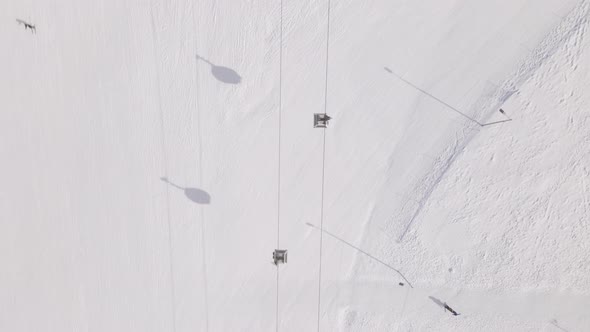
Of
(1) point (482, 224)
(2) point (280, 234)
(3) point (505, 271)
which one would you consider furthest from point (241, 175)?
(3) point (505, 271)

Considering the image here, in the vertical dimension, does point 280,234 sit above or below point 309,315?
above

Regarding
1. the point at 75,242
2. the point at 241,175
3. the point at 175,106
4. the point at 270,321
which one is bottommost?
the point at 270,321

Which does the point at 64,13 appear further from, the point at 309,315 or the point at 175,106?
the point at 309,315

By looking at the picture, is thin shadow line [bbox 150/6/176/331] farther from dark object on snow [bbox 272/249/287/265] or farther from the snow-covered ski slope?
dark object on snow [bbox 272/249/287/265]

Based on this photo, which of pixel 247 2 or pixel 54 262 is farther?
pixel 54 262

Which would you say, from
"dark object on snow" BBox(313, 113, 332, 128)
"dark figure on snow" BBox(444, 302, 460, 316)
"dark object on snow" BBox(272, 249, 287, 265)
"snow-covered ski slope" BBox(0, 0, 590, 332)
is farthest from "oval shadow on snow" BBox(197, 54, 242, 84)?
"dark figure on snow" BBox(444, 302, 460, 316)

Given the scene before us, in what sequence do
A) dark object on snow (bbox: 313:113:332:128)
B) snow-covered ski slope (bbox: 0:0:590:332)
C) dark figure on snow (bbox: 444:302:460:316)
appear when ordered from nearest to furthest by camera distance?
snow-covered ski slope (bbox: 0:0:590:332)
dark object on snow (bbox: 313:113:332:128)
dark figure on snow (bbox: 444:302:460:316)
